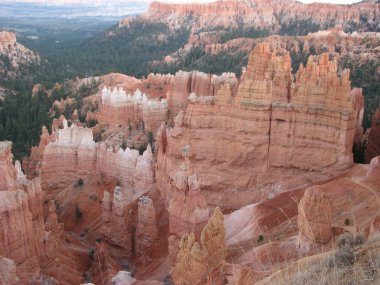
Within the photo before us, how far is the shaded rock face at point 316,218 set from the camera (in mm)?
13172

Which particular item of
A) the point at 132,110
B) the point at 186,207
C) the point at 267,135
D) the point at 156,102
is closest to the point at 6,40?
the point at 132,110

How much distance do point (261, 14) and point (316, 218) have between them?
127330 millimetres

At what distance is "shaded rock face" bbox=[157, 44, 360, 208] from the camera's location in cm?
2231

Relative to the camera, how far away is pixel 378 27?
105500 millimetres

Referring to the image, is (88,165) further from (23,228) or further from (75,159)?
(23,228)

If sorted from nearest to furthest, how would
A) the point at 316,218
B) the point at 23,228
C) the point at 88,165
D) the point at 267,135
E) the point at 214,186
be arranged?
1. the point at 316,218
2. the point at 23,228
3. the point at 267,135
4. the point at 214,186
5. the point at 88,165

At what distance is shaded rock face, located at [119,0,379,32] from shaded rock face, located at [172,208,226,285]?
11012 centimetres

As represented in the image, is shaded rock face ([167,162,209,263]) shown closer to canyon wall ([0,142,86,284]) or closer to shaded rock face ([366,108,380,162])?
canyon wall ([0,142,86,284])

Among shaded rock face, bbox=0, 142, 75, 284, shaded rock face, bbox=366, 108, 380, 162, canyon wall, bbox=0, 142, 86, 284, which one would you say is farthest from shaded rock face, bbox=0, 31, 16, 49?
shaded rock face, bbox=0, 142, 75, 284

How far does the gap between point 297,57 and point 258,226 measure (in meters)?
60.0

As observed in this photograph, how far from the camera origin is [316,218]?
521 inches

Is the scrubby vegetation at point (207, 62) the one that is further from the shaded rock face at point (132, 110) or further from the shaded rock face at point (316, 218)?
the shaded rock face at point (316, 218)

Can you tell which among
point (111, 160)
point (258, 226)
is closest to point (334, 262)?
point (258, 226)

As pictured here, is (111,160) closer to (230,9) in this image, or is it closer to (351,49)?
(351,49)
